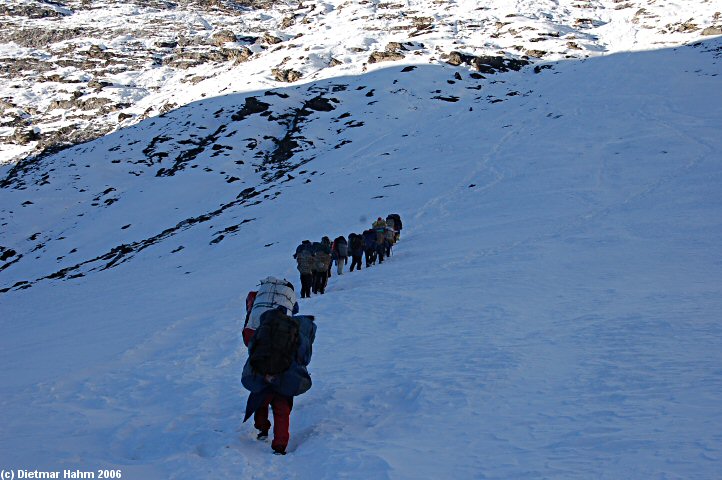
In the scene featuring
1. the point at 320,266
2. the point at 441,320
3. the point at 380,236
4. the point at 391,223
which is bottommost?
the point at 380,236

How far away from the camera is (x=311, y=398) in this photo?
5.99 m

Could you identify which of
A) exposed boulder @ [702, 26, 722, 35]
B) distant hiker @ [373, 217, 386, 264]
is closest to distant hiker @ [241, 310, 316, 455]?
distant hiker @ [373, 217, 386, 264]

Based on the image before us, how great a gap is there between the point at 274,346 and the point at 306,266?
8819 millimetres

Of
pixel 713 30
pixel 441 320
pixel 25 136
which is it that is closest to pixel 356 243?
pixel 441 320

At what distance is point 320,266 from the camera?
44.5 ft

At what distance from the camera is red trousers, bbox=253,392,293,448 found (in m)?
4.64

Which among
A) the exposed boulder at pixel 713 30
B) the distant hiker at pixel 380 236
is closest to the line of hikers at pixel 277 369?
the distant hiker at pixel 380 236

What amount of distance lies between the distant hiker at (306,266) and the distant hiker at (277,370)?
8.61 meters

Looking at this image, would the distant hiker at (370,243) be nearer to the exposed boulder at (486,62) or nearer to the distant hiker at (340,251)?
the distant hiker at (340,251)

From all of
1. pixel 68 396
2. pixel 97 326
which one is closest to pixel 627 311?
pixel 68 396

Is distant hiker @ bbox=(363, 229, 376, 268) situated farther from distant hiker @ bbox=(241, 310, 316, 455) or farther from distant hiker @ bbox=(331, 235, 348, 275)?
distant hiker @ bbox=(241, 310, 316, 455)

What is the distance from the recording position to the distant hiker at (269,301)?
5.37 metres

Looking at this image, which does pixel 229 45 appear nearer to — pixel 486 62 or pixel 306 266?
pixel 486 62

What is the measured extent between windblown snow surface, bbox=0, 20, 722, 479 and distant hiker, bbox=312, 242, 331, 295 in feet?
2.13
